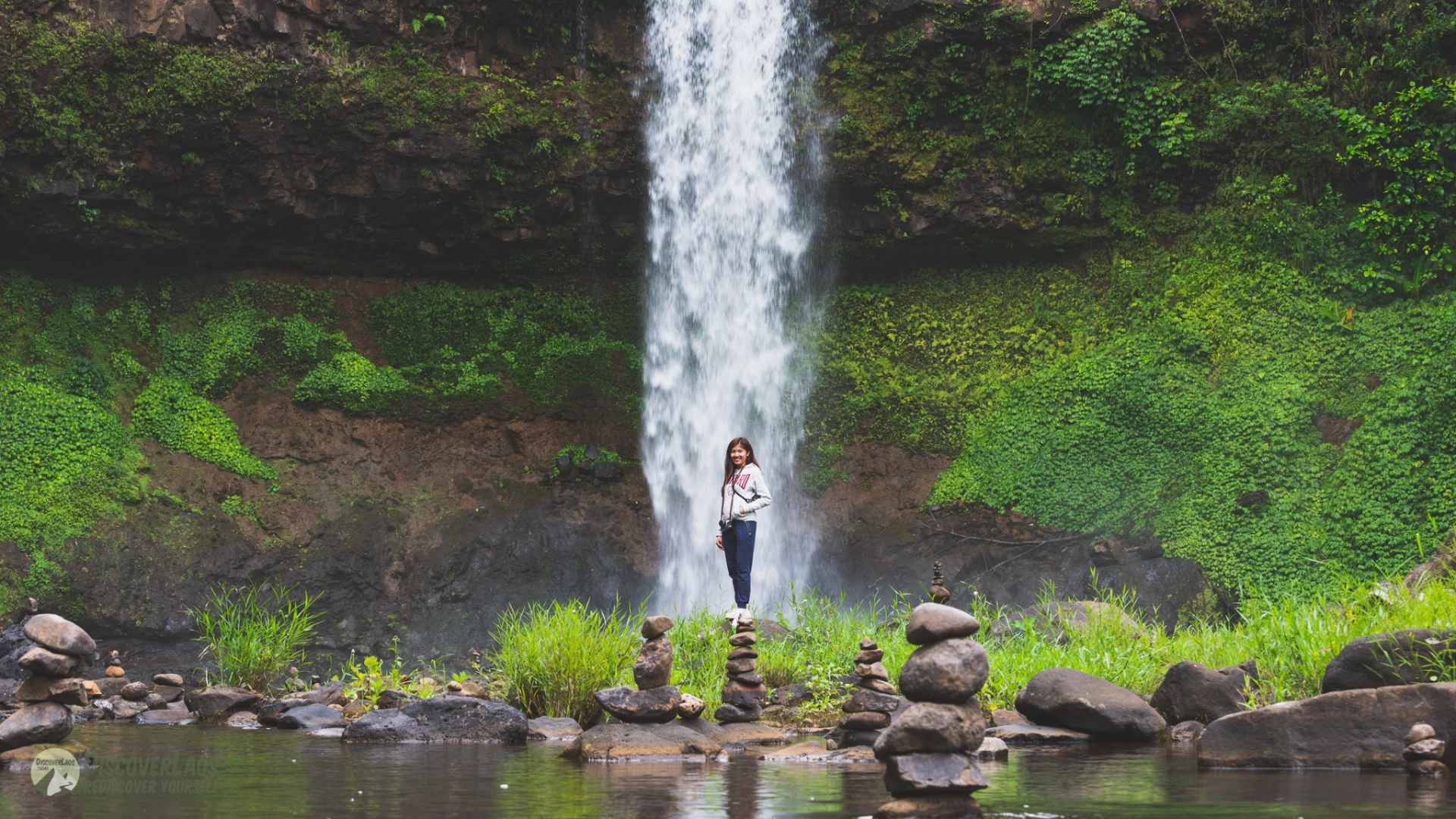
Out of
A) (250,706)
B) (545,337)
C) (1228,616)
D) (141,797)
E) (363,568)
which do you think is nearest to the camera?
(141,797)

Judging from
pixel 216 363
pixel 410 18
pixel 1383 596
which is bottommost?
pixel 1383 596

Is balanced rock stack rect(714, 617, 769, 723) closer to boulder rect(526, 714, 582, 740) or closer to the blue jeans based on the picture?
boulder rect(526, 714, 582, 740)

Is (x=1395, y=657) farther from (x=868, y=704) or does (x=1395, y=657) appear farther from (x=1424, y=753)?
(x=868, y=704)

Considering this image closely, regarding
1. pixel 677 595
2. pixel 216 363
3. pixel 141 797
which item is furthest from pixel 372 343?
pixel 141 797

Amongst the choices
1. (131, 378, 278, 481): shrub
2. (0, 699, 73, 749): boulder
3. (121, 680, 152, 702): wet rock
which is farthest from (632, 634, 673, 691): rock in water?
(131, 378, 278, 481): shrub

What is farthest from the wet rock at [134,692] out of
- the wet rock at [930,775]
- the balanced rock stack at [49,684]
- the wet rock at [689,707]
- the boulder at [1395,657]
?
the boulder at [1395,657]

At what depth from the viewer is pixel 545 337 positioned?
17625 mm

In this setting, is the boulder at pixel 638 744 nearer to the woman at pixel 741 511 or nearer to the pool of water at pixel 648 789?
the pool of water at pixel 648 789

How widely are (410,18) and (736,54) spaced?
183 inches

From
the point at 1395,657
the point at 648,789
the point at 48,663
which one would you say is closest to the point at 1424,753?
the point at 1395,657

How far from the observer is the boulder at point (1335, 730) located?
14.2 feet

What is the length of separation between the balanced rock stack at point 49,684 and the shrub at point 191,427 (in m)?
10.8

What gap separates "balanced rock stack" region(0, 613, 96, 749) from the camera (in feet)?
16.6

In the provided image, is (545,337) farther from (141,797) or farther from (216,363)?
(141,797)
